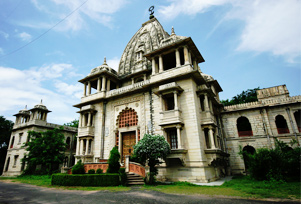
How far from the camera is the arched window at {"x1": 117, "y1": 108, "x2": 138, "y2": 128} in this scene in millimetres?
18536

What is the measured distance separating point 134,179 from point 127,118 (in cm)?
753

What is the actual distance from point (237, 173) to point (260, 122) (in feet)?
22.2

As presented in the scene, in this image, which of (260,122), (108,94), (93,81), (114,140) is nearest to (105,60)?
(93,81)

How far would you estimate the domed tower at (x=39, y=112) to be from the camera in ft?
94.6

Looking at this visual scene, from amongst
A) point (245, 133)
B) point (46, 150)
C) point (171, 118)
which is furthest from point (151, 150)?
point (46, 150)

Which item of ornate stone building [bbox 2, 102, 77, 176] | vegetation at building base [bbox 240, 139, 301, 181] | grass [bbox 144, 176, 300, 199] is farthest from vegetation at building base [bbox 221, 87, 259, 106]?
ornate stone building [bbox 2, 102, 77, 176]

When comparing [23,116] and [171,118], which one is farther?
[23,116]

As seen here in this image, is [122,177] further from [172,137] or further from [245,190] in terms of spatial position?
[245,190]

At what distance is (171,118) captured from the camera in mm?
14805

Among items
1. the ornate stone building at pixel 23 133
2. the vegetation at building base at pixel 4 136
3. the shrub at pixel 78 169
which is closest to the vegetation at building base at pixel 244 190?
the shrub at pixel 78 169

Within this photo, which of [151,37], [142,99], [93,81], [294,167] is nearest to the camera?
[294,167]

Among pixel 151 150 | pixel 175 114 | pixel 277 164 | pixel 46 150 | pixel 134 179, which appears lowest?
pixel 134 179

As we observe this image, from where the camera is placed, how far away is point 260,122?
2041 cm

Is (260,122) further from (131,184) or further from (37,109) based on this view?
(37,109)
